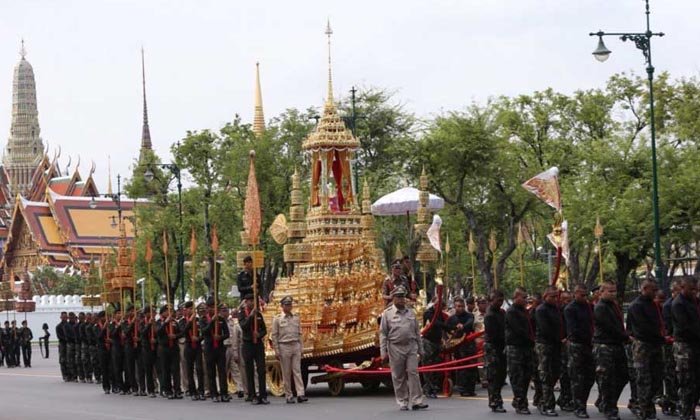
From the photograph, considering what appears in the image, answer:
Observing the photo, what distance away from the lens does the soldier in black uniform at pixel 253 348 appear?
20.7 m

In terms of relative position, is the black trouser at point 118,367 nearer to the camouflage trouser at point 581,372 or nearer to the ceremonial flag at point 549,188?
the ceremonial flag at point 549,188

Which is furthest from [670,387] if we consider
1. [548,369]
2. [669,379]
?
[548,369]

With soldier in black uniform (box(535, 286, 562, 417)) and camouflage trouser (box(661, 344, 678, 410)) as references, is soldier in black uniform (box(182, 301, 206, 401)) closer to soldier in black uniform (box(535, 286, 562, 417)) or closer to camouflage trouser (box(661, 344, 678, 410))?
soldier in black uniform (box(535, 286, 562, 417))

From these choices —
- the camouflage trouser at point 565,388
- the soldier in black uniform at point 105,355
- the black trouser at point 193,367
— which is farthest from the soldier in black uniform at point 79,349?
the camouflage trouser at point 565,388

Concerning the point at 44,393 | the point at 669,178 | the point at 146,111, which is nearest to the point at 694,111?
the point at 669,178

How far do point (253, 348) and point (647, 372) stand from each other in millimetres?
7050

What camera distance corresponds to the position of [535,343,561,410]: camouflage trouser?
1675 cm

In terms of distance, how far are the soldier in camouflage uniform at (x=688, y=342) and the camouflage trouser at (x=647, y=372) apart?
361 mm

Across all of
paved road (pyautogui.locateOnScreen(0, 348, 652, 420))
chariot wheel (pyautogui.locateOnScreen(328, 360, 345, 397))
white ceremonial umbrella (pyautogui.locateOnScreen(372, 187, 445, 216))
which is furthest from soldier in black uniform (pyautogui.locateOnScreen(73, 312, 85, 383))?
chariot wheel (pyautogui.locateOnScreen(328, 360, 345, 397))

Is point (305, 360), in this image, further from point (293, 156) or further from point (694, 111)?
point (293, 156)

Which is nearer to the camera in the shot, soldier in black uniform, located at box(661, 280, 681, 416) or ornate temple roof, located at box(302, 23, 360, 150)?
soldier in black uniform, located at box(661, 280, 681, 416)

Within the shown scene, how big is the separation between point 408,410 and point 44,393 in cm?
1083

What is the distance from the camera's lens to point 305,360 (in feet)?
69.9

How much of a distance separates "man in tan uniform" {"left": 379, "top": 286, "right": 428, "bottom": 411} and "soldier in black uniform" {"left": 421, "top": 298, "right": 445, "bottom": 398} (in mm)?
2203
